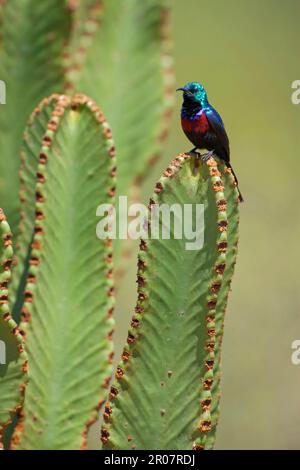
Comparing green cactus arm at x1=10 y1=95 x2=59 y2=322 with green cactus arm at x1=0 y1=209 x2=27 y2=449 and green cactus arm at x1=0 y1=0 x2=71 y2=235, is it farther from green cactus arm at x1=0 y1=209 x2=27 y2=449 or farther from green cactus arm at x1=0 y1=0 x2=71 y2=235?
green cactus arm at x1=0 y1=209 x2=27 y2=449

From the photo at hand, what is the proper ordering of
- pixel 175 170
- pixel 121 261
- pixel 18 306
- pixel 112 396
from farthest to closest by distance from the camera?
1. pixel 121 261
2. pixel 18 306
3. pixel 112 396
4. pixel 175 170

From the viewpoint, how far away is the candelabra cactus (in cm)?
211

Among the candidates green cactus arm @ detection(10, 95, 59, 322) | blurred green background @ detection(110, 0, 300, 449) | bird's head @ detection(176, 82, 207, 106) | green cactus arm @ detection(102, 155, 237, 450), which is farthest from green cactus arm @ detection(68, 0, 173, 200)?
blurred green background @ detection(110, 0, 300, 449)

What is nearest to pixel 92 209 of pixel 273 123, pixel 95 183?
pixel 95 183

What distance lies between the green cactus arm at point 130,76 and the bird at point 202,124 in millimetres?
1060

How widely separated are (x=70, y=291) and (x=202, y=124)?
1.74 ft

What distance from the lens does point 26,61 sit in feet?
10.1

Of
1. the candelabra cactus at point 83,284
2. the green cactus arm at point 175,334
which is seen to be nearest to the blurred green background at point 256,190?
the candelabra cactus at point 83,284

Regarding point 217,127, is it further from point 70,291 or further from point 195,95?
point 70,291

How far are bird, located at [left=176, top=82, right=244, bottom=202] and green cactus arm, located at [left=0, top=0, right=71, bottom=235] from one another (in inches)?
36.6

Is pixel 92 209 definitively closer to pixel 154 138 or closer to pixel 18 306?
pixel 18 306

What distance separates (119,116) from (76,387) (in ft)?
3.81

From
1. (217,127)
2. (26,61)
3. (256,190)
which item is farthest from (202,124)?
(256,190)
